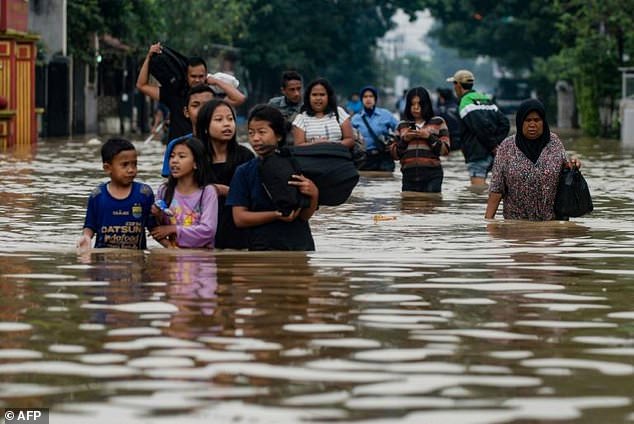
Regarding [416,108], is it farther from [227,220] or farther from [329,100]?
[227,220]

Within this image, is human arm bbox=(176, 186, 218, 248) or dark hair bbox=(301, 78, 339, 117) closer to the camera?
human arm bbox=(176, 186, 218, 248)

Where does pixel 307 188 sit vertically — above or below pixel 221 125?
below

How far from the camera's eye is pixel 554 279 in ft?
37.4

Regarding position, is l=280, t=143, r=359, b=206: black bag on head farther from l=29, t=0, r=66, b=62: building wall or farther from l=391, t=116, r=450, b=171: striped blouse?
l=29, t=0, r=66, b=62: building wall

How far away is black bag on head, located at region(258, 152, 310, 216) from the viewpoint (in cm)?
1166

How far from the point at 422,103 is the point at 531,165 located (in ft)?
20.7

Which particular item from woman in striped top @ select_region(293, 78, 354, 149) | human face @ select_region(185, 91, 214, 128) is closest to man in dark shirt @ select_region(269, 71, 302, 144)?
woman in striped top @ select_region(293, 78, 354, 149)

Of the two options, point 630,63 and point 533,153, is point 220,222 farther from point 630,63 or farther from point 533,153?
point 630,63

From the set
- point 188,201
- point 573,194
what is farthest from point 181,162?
point 573,194

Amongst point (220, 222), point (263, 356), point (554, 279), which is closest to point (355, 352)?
point (263, 356)

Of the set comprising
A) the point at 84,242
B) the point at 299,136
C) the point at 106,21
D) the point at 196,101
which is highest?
the point at 106,21

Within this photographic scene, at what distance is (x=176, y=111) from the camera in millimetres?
15422

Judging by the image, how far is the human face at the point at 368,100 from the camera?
25.5 meters

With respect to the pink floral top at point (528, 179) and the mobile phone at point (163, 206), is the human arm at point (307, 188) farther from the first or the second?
the pink floral top at point (528, 179)
